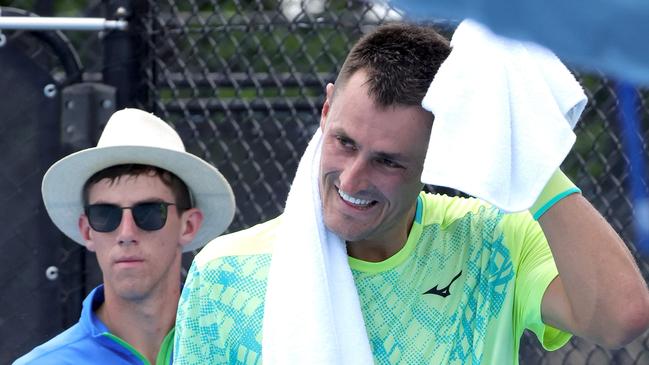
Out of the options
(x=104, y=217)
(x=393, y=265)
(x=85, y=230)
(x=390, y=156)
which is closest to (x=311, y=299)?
(x=393, y=265)

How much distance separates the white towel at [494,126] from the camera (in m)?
1.60

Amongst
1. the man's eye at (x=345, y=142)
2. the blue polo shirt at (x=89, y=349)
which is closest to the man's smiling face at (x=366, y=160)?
the man's eye at (x=345, y=142)

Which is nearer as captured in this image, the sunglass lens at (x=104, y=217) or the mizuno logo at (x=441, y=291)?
the mizuno logo at (x=441, y=291)

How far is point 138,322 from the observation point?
2867mm

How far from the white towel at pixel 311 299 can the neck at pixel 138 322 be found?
0.93 metres

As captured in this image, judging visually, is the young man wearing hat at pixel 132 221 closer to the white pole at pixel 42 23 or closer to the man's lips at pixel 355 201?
the white pole at pixel 42 23

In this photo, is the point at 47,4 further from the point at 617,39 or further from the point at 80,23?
the point at 617,39

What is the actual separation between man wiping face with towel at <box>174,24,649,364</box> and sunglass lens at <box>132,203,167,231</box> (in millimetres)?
846

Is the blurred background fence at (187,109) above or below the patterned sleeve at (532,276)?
above

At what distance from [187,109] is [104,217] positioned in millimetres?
823

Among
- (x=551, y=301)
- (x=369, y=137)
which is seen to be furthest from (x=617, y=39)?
(x=551, y=301)

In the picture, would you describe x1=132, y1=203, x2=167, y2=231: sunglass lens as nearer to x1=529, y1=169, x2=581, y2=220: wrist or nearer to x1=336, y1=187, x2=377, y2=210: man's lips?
x1=336, y1=187, x2=377, y2=210: man's lips

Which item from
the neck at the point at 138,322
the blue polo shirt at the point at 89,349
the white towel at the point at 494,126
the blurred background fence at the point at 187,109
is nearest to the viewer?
the white towel at the point at 494,126

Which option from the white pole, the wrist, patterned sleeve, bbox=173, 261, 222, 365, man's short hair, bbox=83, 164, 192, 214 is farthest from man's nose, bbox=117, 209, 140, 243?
the wrist
